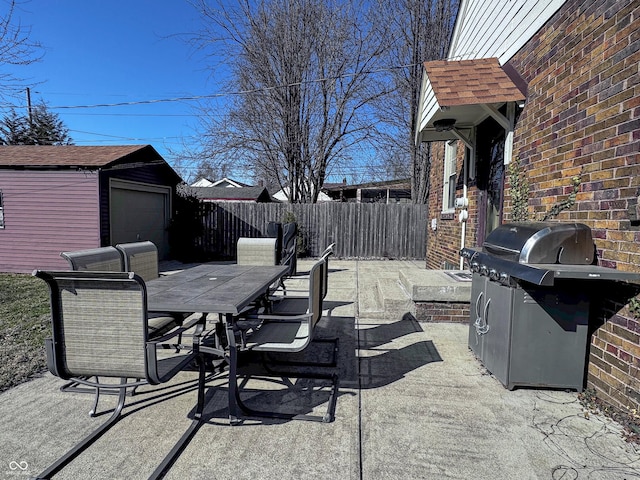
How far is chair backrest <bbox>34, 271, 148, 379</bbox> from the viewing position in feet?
6.77

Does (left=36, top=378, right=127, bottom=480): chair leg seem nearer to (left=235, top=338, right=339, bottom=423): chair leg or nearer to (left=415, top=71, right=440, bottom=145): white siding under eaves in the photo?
(left=235, top=338, right=339, bottom=423): chair leg

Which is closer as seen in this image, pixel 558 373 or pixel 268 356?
pixel 558 373

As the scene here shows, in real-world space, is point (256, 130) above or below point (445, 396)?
above

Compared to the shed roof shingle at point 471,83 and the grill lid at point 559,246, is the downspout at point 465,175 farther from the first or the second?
the grill lid at point 559,246

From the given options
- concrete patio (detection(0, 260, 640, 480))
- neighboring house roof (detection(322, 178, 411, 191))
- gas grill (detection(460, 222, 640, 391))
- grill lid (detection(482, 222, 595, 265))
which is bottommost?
concrete patio (detection(0, 260, 640, 480))

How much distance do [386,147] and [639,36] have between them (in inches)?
514

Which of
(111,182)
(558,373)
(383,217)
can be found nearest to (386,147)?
(383,217)

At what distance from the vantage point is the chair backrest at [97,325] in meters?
2.06

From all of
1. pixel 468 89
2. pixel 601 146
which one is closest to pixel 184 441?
pixel 601 146

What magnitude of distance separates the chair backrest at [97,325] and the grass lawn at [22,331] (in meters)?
1.53

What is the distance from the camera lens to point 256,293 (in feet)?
9.53

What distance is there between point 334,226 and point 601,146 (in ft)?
32.4

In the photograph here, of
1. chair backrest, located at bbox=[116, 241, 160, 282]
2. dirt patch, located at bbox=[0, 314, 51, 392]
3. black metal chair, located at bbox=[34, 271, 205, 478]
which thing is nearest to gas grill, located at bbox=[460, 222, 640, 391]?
black metal chair, located at bbox=[34, 271, 205, 478]

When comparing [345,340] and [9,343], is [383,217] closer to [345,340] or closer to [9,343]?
[345,340]
